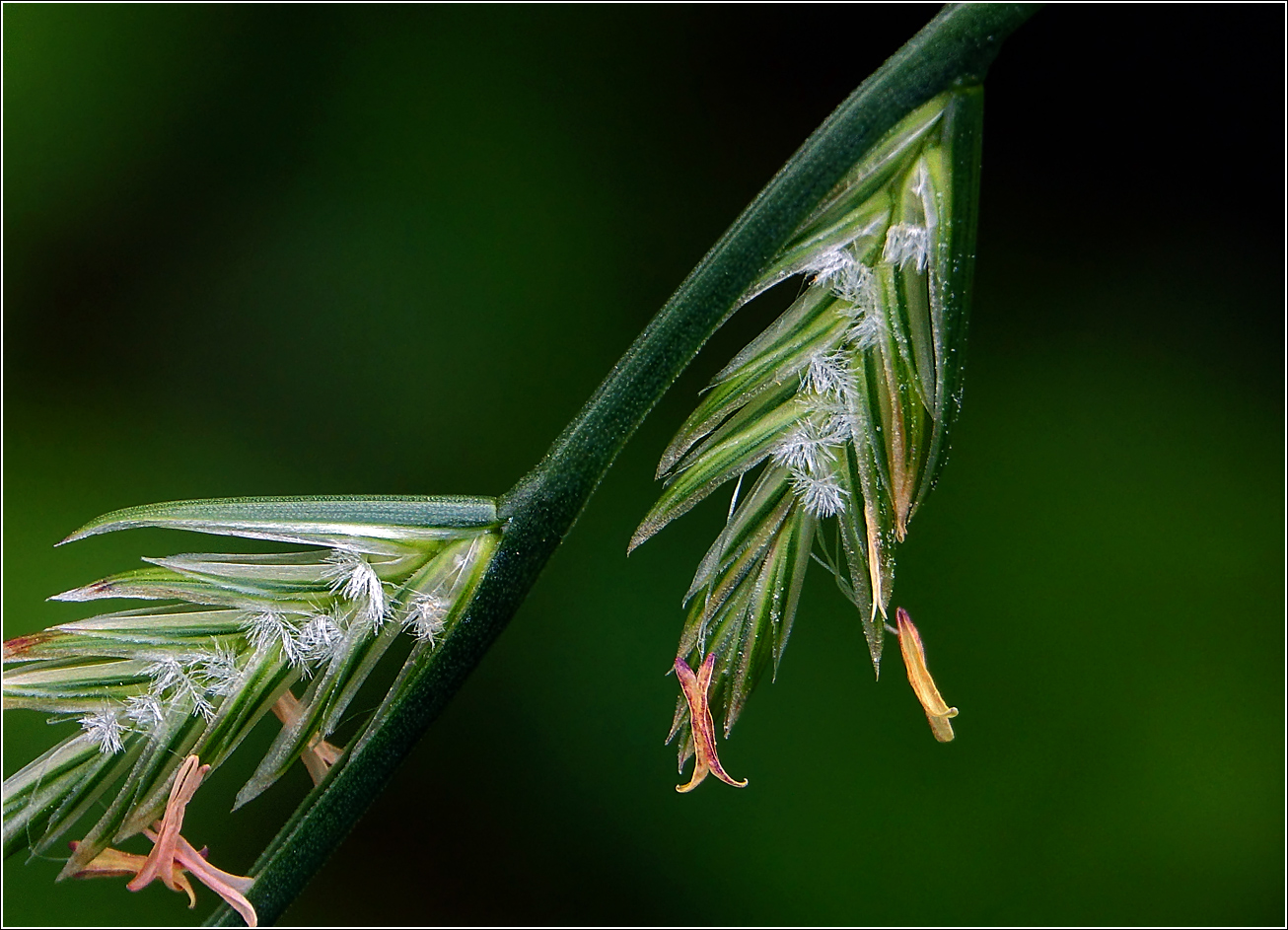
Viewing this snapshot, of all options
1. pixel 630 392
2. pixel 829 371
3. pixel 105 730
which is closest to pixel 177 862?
pixel 105 730

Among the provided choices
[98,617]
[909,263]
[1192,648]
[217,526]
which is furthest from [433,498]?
[1192,648]

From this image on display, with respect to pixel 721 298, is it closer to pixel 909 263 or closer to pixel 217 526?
pixel 909 263

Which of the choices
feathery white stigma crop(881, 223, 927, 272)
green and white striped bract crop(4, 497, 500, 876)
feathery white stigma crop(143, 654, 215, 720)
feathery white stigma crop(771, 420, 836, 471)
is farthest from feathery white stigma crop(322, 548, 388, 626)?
feathery white stigma crop(881, 223, 927, 272)

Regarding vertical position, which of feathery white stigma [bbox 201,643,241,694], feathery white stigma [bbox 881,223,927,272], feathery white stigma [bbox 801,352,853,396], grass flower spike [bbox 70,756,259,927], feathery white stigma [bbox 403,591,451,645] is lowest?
grass flower spike [bbox 70,756,259,927]

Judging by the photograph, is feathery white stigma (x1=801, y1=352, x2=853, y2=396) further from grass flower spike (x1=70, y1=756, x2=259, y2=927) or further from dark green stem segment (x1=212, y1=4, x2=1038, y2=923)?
grass flower spike (x1=70, y1=756, x2=259, y2=927)

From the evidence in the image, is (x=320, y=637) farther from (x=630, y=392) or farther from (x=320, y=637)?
(x=630, y=392)

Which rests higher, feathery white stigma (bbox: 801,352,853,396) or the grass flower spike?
feathery white stigma (bbox: 801,352,853,396)
